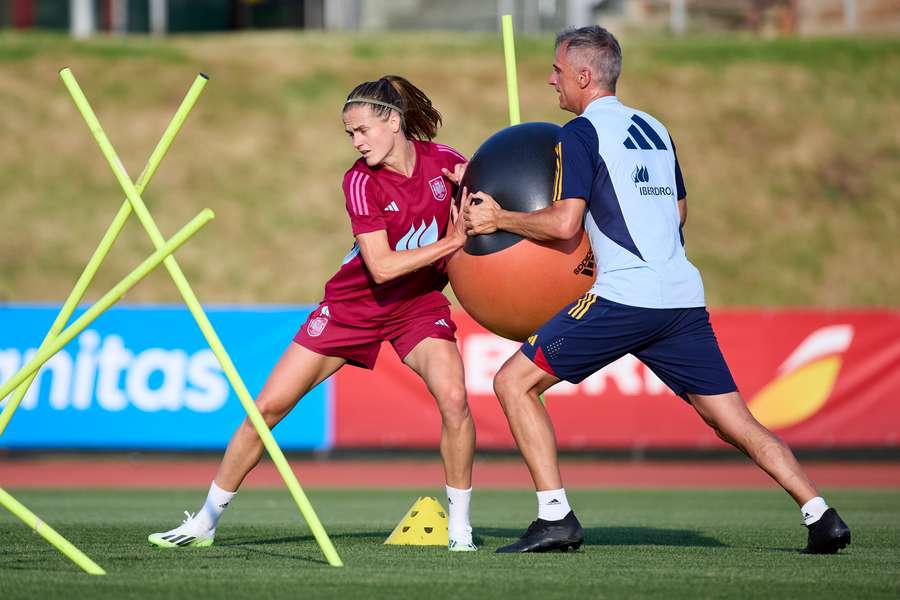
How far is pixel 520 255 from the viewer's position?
6375 mm

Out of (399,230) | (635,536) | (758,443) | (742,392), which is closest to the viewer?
(758,443)

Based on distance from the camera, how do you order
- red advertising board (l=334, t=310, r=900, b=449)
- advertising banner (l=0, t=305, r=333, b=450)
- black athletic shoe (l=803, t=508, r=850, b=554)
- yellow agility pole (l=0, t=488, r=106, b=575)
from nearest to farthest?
yellow agility pole (l=0, t=488, r=106, b=575) < black athletic shoe (l=803, t=508, r=850, b=554) < advertising banner (l=0, t=305, r=333, b=450) < red advertising board (l=334, t=310, r=900, b=449)

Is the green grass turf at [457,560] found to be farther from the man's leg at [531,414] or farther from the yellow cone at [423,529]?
the man's leg at [531,414]

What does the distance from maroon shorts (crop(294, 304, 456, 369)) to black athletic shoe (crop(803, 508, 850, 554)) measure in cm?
214

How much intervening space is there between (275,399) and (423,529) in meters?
1.13

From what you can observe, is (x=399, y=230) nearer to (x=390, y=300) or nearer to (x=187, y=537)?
(x=390, y=300)

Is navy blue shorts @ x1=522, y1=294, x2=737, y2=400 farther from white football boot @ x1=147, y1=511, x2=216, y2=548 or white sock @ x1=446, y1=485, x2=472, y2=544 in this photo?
white football boot @ x1=147, y1=511, x2=216, y2=548

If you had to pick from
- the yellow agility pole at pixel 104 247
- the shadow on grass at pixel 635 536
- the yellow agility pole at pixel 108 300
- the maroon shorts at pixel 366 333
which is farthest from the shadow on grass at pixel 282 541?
the yellow agility pole at pixel 108 300

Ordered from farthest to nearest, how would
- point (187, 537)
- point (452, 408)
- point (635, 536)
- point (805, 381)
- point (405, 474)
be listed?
1. point (805, 381)
2. point (405, 474)
3. point (635, 536)
4. point (187, 537)
5. point (452, 408)

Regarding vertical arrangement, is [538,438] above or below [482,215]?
below

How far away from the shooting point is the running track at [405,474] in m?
13.9

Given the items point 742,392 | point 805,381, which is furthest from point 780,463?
point 805,381

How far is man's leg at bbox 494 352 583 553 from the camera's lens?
637cm

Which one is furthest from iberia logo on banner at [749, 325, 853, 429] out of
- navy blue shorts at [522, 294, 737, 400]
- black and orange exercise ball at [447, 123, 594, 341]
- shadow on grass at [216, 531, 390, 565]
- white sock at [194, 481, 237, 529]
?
white sock at [194, 481, 237, 529]
